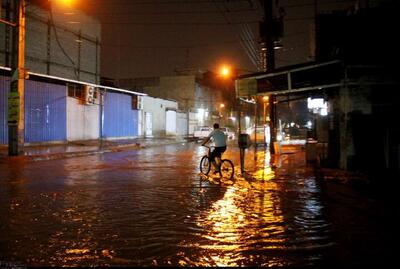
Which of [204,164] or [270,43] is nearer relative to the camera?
[204,164]

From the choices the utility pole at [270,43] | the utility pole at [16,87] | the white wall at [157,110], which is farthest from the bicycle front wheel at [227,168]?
the white wall at [157,110]

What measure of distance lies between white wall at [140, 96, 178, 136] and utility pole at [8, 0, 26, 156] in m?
25.9

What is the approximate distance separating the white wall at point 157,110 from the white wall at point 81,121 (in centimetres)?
1051

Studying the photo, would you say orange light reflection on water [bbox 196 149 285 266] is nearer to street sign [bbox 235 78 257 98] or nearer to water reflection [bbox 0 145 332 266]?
water reflection [bbox 0 145 332 266]

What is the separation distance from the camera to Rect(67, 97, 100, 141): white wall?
3219 cm

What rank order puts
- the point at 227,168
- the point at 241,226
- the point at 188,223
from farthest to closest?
the point at 227,168 < the point at 188,223 < the point at 241,226

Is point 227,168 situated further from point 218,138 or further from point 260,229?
point 260,229

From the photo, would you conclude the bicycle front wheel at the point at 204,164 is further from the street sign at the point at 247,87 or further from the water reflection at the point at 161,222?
the street sign at the point at 247,87

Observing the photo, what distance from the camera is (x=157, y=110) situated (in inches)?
1966

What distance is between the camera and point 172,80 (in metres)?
64.3

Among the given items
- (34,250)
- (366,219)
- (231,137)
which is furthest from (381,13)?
(231,137)

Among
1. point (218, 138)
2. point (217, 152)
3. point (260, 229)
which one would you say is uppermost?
point (218, 138)

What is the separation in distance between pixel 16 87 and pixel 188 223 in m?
15.8

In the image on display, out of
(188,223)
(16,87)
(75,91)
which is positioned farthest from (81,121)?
(188,223)
